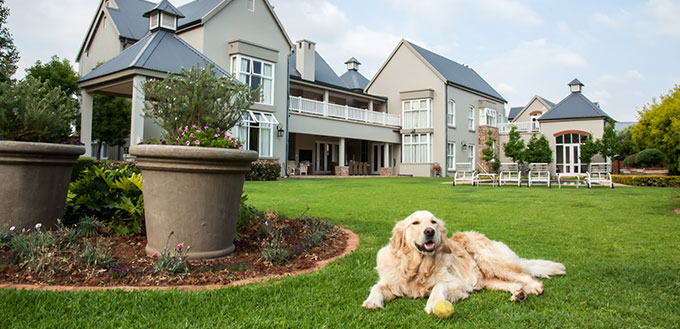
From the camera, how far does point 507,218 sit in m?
7.43

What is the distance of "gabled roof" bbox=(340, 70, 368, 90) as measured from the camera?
33.7 metres

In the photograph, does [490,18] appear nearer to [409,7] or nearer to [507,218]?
[409,7]

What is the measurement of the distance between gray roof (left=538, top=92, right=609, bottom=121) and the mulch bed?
3298cm

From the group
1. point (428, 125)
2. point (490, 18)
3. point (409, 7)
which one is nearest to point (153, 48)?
point (409, 7)

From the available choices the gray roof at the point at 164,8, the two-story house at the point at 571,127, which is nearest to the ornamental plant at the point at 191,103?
the gray roof at the point at 164,8

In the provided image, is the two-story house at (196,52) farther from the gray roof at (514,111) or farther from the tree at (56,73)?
the gray roof at (514,111)

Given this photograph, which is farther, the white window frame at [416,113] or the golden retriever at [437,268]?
the white window frame at [416,113]

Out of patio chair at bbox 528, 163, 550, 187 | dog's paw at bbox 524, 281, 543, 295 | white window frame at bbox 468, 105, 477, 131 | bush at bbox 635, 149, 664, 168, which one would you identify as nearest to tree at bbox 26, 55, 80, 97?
patio chair at bbox 528, 163, 550, 187

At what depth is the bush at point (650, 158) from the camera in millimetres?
22834

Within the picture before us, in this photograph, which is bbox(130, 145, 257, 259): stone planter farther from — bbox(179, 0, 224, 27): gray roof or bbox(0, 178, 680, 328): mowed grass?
bbox(179, 0, 224, 27): gray roof

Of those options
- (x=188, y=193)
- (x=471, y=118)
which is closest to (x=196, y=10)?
(x=188, y=193)

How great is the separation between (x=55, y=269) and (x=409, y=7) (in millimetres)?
9187

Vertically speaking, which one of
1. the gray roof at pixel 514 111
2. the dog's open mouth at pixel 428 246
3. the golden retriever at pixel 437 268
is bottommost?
the golden retriever at pixel 437 268

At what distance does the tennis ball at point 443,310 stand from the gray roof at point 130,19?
23117 mm
